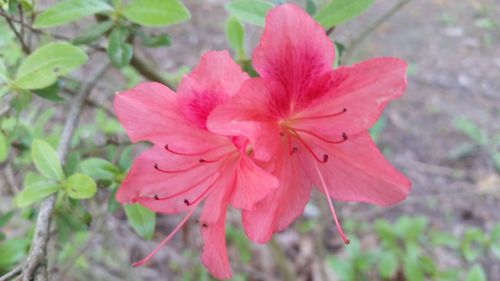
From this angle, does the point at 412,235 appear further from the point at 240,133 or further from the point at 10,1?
the point at 10,1

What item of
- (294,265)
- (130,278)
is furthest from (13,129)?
(294,265)

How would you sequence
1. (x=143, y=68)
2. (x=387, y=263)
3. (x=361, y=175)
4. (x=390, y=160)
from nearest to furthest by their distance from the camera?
(x=361, y=175), (x=143, y=68), (x=387, y=263), (x=390, y=160)

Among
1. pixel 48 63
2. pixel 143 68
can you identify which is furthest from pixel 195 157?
pixel 143 68

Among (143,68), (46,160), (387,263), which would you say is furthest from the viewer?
(387,263)

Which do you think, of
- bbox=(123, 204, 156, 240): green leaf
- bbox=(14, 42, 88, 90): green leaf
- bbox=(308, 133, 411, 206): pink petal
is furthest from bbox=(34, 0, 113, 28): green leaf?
bbox=(308, 133, 411, 206): pink petal

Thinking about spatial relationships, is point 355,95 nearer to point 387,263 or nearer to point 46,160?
point 46,160

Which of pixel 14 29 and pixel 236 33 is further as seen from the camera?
pixel 236 33

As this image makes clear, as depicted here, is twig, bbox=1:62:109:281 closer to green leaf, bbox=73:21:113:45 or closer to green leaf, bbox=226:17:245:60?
green leaf, bbox=73:21:113:45
